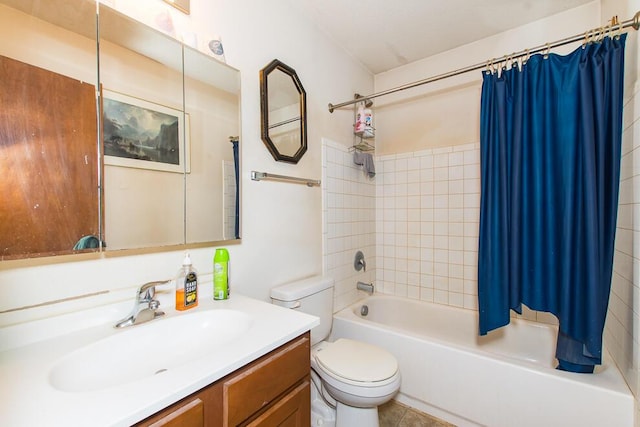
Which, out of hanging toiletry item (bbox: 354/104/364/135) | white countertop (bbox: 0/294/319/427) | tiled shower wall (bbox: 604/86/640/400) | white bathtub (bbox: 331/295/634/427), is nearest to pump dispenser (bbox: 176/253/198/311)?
white countertop (bbox: 0/294/319/427)

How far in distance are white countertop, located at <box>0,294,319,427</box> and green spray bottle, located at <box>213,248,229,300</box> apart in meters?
0.26

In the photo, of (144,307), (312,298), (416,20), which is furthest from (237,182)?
(416,20)

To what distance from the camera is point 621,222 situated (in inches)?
53.1

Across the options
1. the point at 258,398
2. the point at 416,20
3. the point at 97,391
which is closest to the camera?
the point at 97,391

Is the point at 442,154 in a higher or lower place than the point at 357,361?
higher

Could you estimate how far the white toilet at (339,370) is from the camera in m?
1.25

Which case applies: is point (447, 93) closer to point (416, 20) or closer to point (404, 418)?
point (416, 20)

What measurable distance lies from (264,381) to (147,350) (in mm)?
404

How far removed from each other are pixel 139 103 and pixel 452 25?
1.97 meters

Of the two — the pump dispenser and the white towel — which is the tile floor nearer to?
the pump dispenser

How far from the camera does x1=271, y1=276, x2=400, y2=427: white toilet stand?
4.11 ft

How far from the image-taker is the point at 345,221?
7.11 feet

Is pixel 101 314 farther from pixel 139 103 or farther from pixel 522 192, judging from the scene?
pixel 522 192

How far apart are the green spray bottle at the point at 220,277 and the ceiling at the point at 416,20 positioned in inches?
60.7
